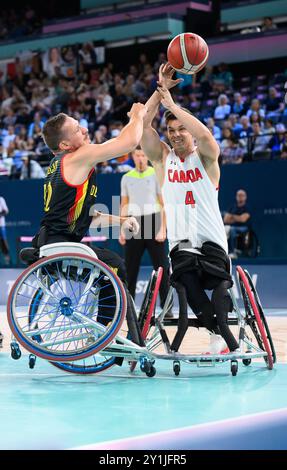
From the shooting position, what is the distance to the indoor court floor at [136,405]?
3012 mm

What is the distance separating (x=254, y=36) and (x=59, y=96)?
485 centimetres

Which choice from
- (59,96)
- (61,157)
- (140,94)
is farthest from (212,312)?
(59,96)

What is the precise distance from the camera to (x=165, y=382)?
4.62 m

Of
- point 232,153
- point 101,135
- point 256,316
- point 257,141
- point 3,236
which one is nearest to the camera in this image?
point 256,316

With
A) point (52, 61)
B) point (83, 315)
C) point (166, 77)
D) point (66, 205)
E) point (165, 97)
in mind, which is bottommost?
point (83, 315)

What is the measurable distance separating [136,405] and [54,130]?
1831 mm

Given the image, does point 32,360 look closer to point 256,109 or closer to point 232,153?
point 232,153

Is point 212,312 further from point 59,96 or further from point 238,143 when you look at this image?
point 59,96

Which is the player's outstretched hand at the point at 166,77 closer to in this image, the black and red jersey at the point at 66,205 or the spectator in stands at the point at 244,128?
the black and red jersey at the point at 66,205

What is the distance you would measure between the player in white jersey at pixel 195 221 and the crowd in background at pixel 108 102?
7453 millimetres

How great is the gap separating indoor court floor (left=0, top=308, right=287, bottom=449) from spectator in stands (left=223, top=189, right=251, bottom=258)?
6.93 m

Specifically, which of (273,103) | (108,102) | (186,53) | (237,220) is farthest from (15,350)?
(108,102)

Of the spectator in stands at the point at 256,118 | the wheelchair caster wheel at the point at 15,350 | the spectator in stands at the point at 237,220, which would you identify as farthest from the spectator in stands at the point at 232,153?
the wheelchair caster wheel at the point at 15,350

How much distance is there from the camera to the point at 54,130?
4.79 meters
